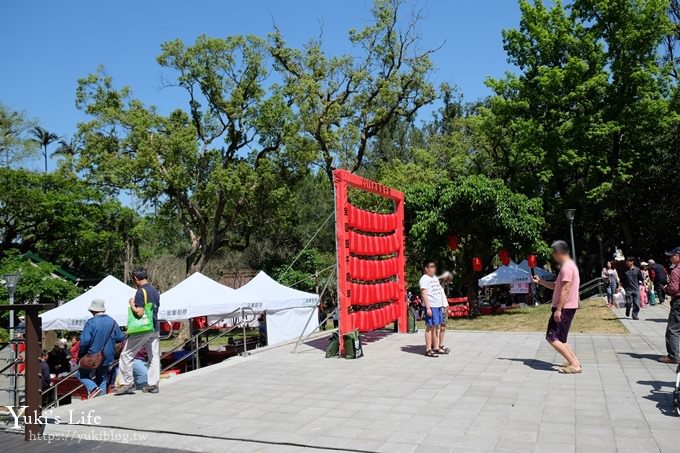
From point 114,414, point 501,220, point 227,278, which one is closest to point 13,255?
point 227,278

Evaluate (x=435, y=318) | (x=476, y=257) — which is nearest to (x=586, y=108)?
(x=476, y=257)

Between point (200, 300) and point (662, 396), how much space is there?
10551mm

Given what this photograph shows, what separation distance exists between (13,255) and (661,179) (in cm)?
3307

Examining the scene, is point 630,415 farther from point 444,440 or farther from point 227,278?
point 227,278

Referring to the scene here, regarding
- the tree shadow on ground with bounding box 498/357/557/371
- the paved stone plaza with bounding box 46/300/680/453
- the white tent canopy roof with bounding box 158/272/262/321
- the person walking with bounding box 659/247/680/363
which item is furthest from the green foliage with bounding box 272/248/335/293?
the person walking with bounding box 659/247/680/363

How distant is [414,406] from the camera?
6.12 meters

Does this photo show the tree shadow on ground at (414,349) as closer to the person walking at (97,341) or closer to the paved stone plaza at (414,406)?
the paved stone plaza at (414,406)

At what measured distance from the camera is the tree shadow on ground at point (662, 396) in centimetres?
553

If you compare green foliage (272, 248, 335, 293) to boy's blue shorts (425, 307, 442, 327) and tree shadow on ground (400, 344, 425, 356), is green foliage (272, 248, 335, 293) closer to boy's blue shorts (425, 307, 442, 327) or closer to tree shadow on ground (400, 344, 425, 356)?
tree shadow on ground (400, 344, 425, 356)

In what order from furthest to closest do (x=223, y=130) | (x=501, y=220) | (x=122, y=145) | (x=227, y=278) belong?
1. (x=227, y=278)
2. (x=223, y=130)
3. (x=122, y=145)
4. (x=501, y=220)

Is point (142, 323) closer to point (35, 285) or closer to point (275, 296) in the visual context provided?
point (275, 296)

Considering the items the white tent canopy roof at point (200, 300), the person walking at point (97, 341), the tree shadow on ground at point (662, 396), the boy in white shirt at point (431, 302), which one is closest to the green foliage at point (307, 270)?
the white tent canopy roof at point (200, 300)

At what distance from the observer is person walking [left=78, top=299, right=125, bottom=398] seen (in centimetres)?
762

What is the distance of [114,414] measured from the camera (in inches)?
248
